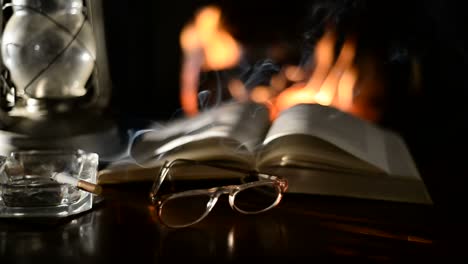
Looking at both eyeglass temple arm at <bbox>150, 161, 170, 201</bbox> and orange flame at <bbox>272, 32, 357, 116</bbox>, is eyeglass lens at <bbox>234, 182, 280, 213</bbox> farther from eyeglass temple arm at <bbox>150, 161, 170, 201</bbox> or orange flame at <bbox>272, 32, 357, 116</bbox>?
orange flame at <bbox>272, 32, 357, 116</bbox>

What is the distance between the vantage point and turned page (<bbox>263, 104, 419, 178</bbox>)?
2.80ft

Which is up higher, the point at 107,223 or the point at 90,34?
the point at 90,34

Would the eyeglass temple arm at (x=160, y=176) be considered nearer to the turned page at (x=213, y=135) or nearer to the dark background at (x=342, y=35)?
the turned page at (x=213, y=135)

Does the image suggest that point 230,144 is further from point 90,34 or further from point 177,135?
point 90,34

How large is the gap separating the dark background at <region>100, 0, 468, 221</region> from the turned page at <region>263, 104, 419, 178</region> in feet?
0.92

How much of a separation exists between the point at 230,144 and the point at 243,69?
1.80 feet

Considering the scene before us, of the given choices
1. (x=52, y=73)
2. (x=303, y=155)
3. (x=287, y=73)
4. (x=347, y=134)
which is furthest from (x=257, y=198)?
(x=287, y=73)

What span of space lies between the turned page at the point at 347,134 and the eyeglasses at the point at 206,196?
79mm

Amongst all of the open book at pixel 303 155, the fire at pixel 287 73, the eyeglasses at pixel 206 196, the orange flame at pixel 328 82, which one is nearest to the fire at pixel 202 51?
the fire at pixel 287 73

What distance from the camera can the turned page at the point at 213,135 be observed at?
88 cm

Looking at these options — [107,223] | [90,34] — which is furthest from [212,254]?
[90,34]

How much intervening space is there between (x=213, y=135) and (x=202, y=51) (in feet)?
1.82

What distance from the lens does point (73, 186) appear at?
2.46 feet

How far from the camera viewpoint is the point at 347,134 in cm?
93
